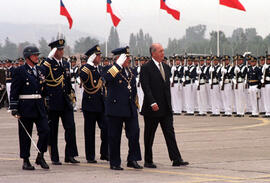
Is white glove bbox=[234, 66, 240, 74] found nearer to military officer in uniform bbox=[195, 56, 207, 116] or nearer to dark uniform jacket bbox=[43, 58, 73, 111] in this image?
military officer in uniform bbox=[195, 56, 207, 116]

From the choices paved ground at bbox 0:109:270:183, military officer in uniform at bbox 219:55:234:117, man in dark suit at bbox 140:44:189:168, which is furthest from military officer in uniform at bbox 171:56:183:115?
man in dark suit at bbox 140:44:189:168

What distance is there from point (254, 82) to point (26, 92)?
1550cm

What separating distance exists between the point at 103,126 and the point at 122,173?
219 centimetres

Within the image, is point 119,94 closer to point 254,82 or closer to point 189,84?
point 254,82

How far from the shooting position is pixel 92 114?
1277 centimetres

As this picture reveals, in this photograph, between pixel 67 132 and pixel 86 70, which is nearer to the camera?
pixel 67 132

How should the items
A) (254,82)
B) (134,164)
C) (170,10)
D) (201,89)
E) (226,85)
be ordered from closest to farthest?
(134,164) < (254,82) < (226,85) < (201,89) < (170,10)

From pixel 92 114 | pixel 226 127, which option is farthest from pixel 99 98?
pixel 226 127

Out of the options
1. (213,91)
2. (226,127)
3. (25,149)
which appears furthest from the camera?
(213,91)

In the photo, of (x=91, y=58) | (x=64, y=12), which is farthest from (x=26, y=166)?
(x=64, y=12)

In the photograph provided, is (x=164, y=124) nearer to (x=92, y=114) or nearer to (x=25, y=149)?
(x=92, y=114)

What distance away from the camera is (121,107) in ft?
37.7

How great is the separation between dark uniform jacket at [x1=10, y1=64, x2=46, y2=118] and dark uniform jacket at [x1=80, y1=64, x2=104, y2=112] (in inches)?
47.6

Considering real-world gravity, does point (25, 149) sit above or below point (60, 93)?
below
